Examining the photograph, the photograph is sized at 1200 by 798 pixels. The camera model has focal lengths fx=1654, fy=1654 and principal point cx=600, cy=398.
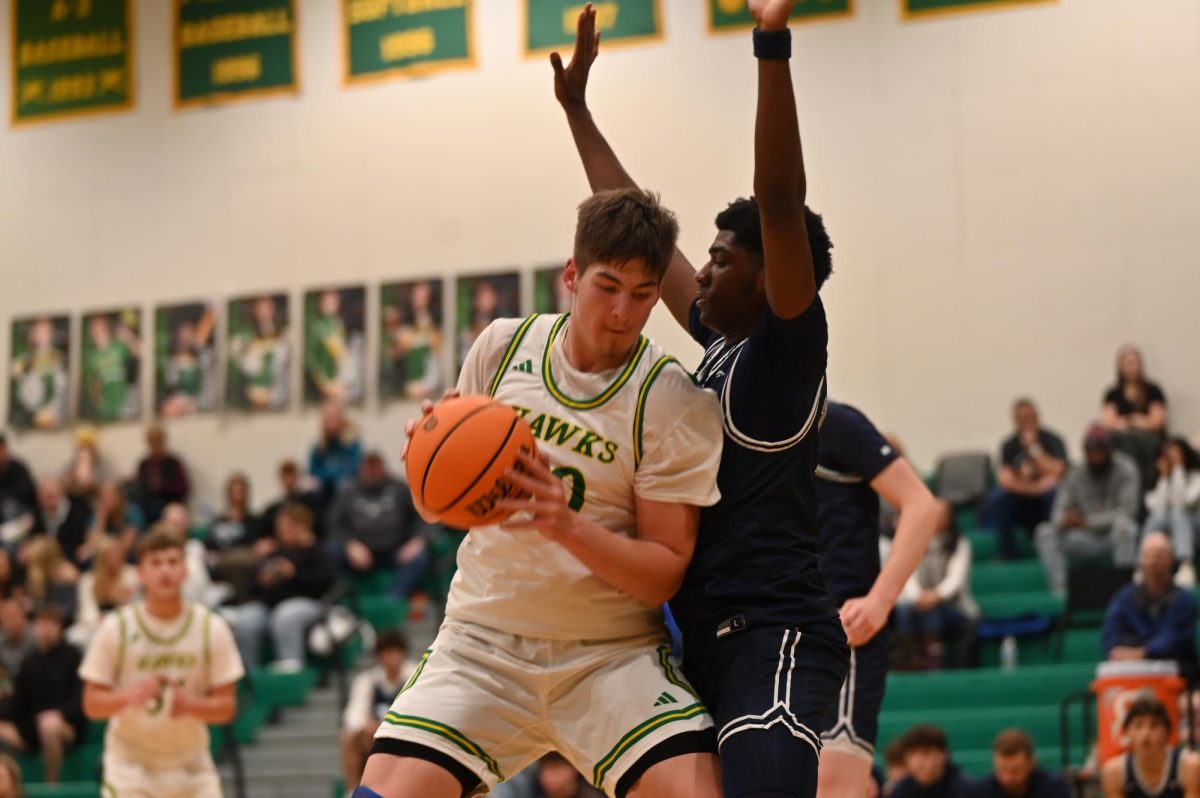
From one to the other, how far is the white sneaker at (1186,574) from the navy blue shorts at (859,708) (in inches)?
282

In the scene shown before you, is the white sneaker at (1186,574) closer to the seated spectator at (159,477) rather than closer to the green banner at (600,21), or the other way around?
the green banner at (600,21)

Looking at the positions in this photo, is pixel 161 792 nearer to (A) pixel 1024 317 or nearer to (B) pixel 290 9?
(A) pixel 1024 317

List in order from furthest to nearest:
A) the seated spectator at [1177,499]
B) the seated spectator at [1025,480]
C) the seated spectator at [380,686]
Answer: the seated spectator at [1025,480]
the seated spectator at [1177,499]
the seated spectator at [380,686]

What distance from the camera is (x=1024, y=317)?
50.4 ft

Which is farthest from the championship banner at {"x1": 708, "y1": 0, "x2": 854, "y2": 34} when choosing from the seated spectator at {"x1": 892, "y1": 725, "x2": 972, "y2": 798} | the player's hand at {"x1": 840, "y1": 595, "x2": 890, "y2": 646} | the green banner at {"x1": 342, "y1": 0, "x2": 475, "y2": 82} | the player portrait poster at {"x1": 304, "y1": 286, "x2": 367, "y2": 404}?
the player's hand at {"x1": 840, "y1": 595, "x2": 890, "y2": 646}

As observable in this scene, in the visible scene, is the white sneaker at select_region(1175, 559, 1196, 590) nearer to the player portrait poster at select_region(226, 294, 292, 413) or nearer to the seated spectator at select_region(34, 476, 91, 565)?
the player portrait poster at select_region(226, 294, 292, 413)

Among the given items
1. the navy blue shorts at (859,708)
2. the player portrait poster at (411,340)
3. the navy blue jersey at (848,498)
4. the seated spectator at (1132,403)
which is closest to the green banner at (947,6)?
the seated spectator at (1132,403)

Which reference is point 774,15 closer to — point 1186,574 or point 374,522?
point 1186,574

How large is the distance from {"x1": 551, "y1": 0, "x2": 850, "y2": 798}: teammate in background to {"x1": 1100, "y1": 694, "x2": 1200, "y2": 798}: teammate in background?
5.35 metres

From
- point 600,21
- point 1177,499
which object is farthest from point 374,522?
point 1177,499

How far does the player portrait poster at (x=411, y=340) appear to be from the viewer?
17203 mm

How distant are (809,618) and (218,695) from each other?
4375mm

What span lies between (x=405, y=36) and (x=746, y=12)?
155 inches

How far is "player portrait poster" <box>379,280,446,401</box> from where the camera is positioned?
17203 millimetres
